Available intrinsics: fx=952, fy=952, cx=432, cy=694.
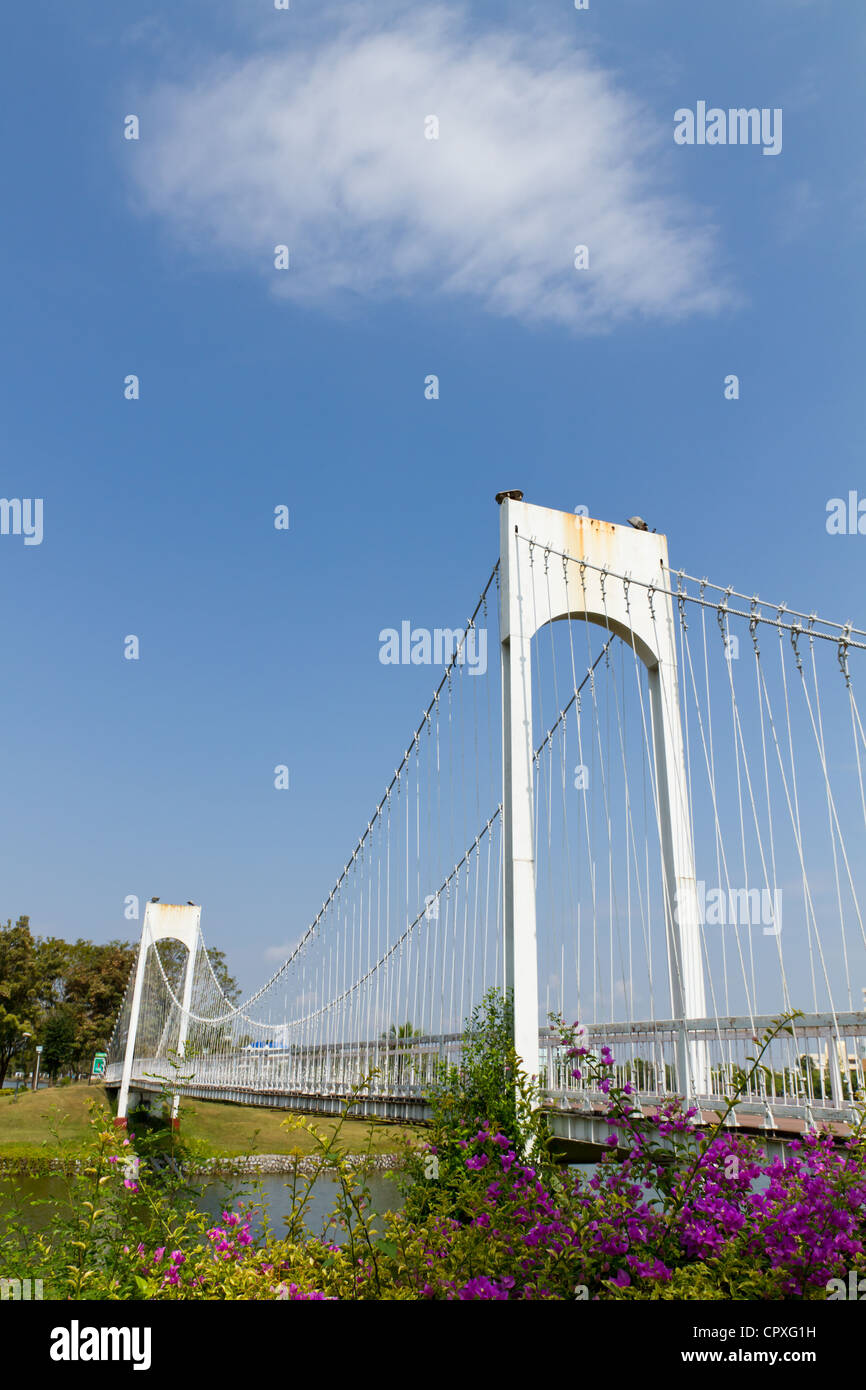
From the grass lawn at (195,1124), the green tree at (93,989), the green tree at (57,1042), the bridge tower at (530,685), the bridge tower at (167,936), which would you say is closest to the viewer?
the bridge tower at (530,685)

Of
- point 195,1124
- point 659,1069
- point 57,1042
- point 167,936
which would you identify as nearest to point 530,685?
point 659,1069

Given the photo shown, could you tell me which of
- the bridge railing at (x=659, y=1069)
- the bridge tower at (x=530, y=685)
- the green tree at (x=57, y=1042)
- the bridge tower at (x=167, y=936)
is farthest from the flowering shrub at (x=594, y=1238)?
the green tree at (x=57, y=1042)

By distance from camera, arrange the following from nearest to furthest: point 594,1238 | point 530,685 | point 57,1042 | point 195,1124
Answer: point 594,1238 → point 530,685 → point 195,1124 → point 57,1042

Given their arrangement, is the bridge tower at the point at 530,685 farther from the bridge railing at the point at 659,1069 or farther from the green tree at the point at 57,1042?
the green tree at the point at 57,1042

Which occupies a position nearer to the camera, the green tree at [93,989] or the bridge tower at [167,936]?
the bridge tower at [167,936]

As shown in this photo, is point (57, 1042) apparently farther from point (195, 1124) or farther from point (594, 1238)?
point (594, 1238)

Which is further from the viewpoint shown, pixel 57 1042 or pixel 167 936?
pixel 57 1042

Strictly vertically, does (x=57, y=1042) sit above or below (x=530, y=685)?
below
